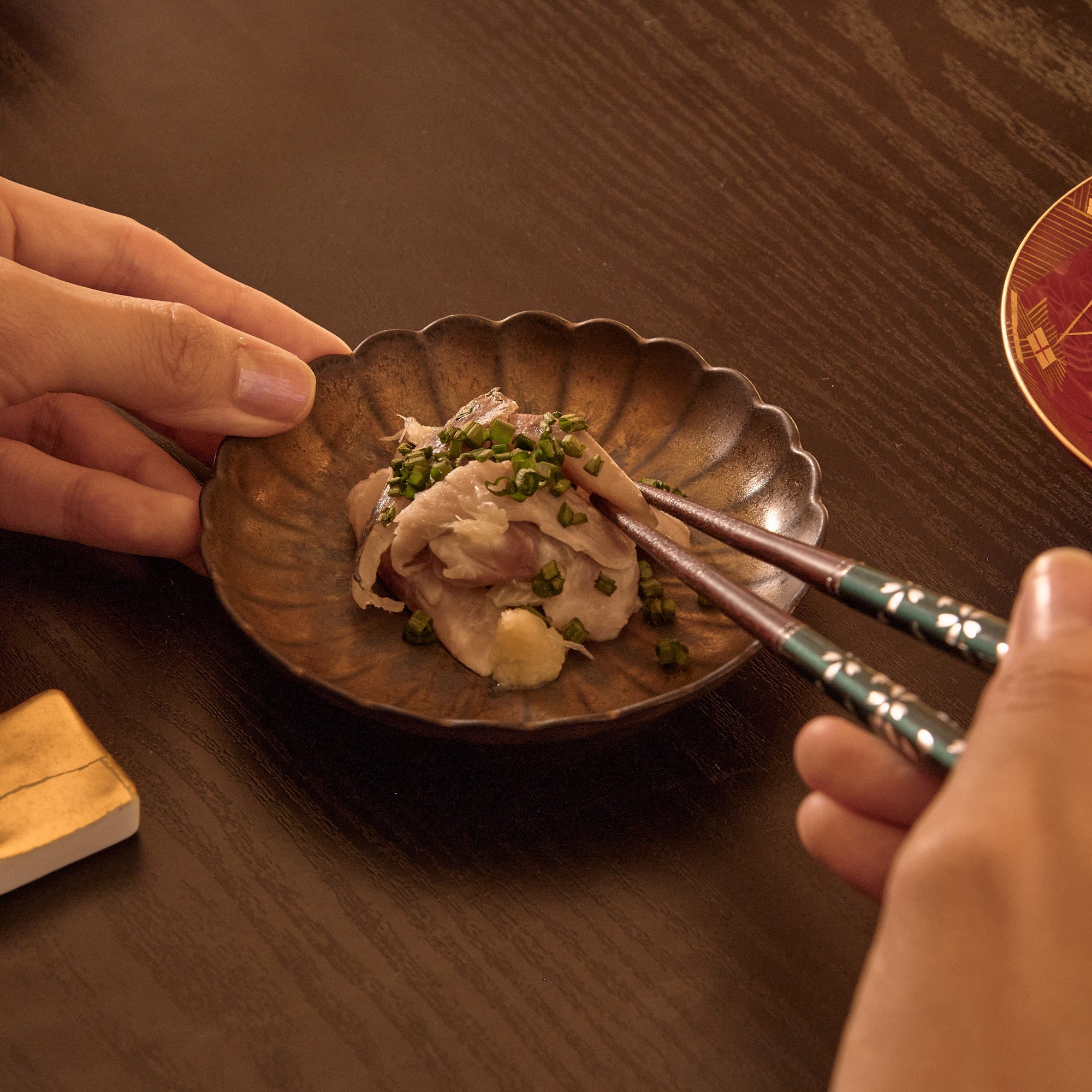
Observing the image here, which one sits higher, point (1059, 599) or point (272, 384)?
point (1059, 599)

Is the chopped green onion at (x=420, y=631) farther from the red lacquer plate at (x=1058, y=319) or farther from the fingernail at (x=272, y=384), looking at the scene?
the red lacquer plate at (x=1058, y=319)

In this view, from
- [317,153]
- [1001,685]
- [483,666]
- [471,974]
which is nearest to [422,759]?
[483,666]

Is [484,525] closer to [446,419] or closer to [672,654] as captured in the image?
[672,654]

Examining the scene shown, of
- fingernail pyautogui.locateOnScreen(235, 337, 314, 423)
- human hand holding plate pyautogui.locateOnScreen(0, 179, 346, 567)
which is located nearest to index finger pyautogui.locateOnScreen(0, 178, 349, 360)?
human hand holding plate pyautogui.locateOnScreen(0, 179, 346, 567)

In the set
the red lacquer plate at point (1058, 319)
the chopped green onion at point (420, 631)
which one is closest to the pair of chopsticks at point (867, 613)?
the chopped green onion at point (420, 631)

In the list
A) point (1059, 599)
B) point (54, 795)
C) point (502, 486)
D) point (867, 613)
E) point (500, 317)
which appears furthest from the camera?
point (500, 317)

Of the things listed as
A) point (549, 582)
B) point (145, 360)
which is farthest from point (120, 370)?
point (549, 582)

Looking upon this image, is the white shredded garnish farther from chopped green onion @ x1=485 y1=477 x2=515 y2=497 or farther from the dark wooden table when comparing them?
the dark wooden table

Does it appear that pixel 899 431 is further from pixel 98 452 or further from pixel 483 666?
pixel 98 452
